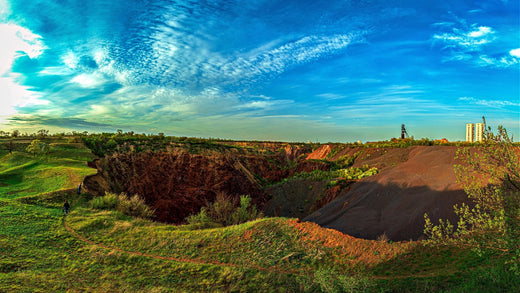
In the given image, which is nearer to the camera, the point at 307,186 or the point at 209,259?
the point at 209,259

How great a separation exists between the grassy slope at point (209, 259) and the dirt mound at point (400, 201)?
383 centimetres

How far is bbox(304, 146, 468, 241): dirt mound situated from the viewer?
13182mm

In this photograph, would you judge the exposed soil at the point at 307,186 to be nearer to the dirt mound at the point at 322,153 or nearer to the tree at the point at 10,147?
the dirt mound at the point at 322,153

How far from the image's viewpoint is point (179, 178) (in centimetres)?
2955

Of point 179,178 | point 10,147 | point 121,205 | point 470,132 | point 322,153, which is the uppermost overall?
point 470,132

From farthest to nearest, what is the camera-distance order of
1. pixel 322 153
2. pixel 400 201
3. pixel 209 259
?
1. pixel 322 153
2. pixel 400 201
3. pixel 209 259

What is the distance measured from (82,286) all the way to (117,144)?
25.3 meters

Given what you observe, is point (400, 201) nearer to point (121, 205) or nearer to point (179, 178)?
point (121, 205)

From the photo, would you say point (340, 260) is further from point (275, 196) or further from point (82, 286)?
point (275, 196)

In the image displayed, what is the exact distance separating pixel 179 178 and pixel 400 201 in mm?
21946

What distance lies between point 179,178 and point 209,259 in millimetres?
21209

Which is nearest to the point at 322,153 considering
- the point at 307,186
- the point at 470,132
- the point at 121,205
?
the point at 470,132

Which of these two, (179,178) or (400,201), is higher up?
(400,201)

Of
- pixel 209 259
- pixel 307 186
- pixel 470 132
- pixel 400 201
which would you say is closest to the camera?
pixel 209 259
